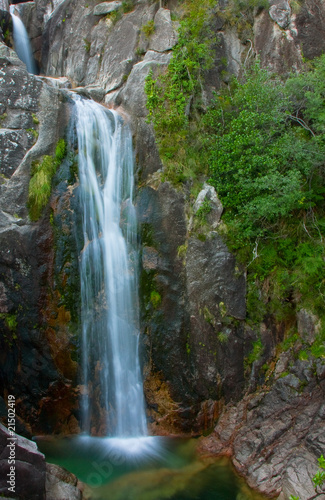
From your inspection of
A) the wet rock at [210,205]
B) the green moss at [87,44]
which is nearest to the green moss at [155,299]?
the wet rock at [210,205]

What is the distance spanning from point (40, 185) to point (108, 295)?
10.2ft

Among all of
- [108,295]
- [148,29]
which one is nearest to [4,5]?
[148,29]

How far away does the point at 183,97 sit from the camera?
10.4 metres

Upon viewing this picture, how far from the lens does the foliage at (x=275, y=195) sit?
8.88 meters

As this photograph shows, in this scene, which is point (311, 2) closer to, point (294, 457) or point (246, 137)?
point (246, 137)

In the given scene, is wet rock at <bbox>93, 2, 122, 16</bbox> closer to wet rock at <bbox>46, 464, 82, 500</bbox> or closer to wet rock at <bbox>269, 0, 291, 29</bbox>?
wet rock at <bbox>269, 0, 291, 29</bbox>

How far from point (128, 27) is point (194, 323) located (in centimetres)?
1067

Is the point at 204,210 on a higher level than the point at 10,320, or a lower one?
higher

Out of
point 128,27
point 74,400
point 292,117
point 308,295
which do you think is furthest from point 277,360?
point 128,27

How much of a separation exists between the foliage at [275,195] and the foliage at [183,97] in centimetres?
71

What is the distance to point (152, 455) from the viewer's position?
8156 millimetres

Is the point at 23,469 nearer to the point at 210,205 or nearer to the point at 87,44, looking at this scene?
the point at 210,205

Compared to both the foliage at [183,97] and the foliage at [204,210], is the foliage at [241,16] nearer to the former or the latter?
the foliage at [183,97]

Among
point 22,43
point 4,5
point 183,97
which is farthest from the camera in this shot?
point 4,5
